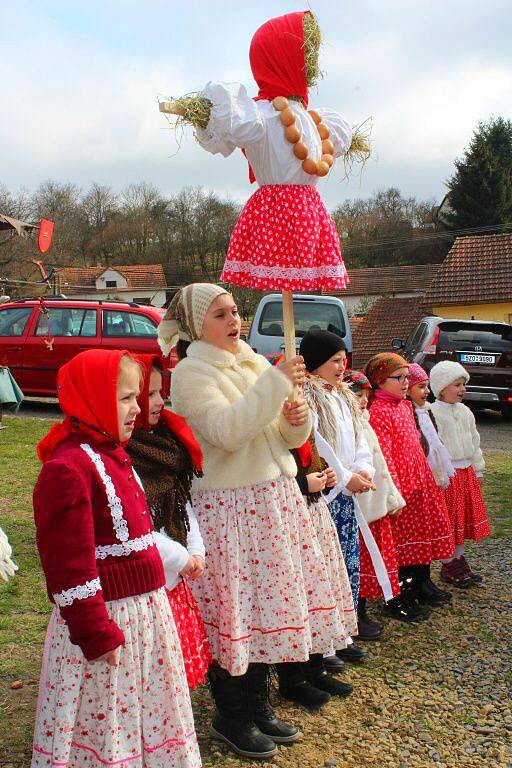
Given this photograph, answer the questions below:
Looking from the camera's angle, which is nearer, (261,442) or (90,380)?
(90,380)

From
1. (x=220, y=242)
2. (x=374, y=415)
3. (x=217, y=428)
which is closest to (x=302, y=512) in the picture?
(x=217, y=428)

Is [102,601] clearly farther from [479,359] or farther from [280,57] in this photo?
[479,359]

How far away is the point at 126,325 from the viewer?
11453 mm

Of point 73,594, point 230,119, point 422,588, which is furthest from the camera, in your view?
point 422,588

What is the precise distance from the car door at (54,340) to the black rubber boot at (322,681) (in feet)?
28.1

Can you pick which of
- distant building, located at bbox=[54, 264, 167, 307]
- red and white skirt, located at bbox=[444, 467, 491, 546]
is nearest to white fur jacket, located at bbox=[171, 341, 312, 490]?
red and white skirt, located at bbox=[444, 467, 491, 546]

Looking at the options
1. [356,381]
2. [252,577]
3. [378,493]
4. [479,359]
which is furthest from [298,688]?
[479,359]

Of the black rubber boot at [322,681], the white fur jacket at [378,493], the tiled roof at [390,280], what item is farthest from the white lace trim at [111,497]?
the tiled roof at [390,280]

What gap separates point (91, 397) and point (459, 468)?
11.2 ft

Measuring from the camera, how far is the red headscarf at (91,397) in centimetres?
215

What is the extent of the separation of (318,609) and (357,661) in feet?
3.19

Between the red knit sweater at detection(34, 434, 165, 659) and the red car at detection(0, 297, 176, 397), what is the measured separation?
362 inches

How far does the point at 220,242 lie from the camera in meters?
43.5

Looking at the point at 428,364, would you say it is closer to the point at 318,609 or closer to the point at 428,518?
the point at 428,518
